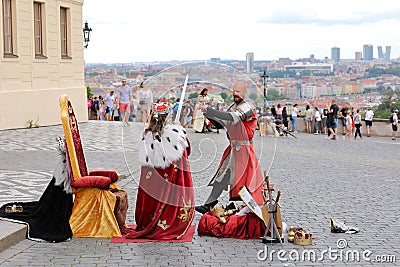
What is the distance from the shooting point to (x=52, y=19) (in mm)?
27656

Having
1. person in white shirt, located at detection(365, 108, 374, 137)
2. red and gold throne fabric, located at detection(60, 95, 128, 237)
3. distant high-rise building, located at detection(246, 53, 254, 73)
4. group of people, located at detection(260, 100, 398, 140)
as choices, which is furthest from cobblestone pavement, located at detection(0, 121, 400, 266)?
person in white shirt, located at detection(365, 108, 374, 137)

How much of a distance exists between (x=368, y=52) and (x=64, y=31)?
2951cm

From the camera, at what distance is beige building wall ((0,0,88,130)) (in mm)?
24500

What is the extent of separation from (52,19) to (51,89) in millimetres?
2585

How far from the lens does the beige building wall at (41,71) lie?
24.5m

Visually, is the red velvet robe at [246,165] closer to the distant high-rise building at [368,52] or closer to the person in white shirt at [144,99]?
the person in white shirt at [144,99]

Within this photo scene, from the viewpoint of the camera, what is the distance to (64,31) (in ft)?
95.6

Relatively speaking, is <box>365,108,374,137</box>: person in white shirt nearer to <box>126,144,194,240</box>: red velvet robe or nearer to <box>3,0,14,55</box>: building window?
<box>3,0,14,55</box>: building window

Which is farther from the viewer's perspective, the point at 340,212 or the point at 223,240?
the point at 340,212

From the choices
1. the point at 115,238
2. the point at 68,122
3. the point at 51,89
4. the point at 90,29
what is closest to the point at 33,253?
the point at 115,238

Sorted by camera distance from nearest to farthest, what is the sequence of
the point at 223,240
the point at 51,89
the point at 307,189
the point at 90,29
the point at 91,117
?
the point at 223,240
the point at 307,189
the point at 51,89
the point at 90,29
the point at 91,117

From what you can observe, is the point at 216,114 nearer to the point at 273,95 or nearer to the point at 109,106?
the point at 273,95

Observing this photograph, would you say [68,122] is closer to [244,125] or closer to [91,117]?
[244,125]

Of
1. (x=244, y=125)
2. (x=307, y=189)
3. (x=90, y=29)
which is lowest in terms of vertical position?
(x=307, y=189)
